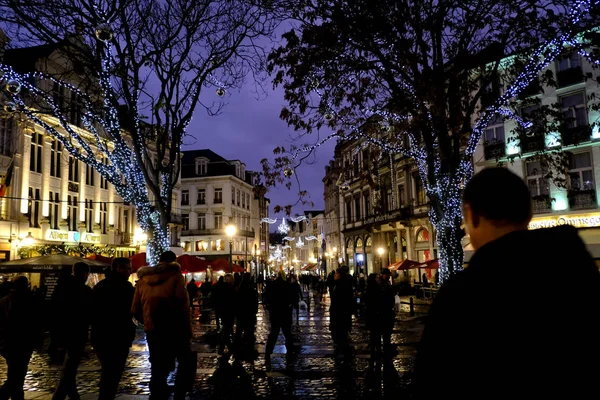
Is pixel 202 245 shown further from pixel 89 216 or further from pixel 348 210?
pixel 89 216

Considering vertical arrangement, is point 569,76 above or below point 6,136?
above

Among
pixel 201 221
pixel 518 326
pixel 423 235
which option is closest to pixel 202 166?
pixel 201 221

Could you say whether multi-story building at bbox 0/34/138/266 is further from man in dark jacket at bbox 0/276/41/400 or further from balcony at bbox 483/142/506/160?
balcony at bbox 483/142/506/160

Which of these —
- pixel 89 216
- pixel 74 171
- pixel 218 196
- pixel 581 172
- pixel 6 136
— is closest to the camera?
pixel 581 172

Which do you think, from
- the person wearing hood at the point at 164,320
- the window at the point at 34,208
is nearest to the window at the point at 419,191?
the window at the point at 34,208

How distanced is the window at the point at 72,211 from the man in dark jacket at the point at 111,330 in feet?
98.6

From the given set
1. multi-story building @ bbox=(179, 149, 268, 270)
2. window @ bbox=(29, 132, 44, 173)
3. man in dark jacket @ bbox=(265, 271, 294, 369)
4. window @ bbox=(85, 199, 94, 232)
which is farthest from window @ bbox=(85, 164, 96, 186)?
man in dark jacket @ bbox=(265, 271, 294, 369)

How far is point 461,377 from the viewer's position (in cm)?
150

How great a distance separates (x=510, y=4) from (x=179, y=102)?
9.59 meters

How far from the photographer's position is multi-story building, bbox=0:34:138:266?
26.8m

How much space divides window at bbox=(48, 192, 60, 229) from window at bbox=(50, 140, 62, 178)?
140cm

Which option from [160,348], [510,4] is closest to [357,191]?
[510,4]

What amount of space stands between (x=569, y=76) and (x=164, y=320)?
26.2 metres

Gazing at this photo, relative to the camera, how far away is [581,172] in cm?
2488
